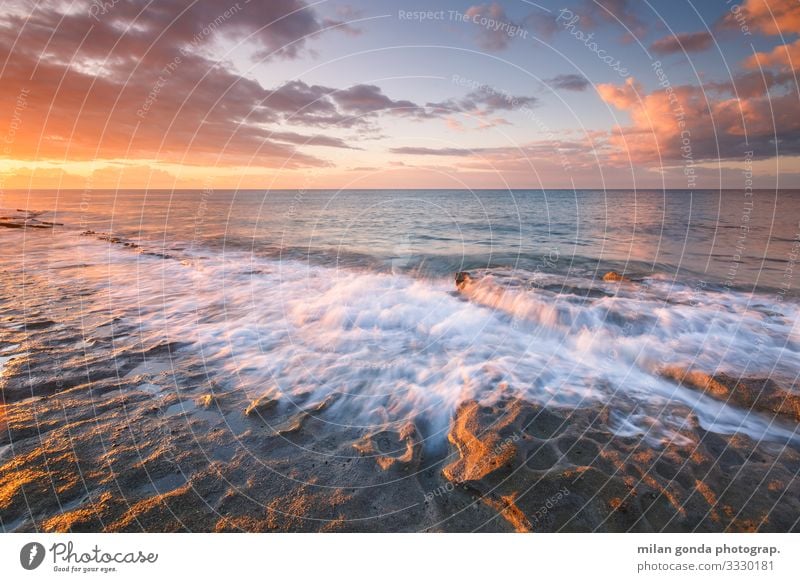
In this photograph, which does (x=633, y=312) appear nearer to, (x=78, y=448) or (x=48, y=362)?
(x=78, y=448)

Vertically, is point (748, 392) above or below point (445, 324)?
above

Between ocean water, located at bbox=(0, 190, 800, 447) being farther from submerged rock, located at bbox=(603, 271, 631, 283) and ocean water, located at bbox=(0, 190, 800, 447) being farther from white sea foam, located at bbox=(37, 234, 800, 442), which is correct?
submerged rock, located at bbox=(603, 271, 631, 283)

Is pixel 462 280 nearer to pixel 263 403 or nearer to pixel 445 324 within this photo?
pixel 445 324

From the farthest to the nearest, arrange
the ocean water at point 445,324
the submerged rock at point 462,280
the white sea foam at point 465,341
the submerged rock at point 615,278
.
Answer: the submerged rock at point 615,278, the submerged rock at point 462,280, the ocean water at point 445,324, the white sea foam at point 465,341

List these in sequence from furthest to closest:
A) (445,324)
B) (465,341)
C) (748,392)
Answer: (445,324), (465,341), (748,392)

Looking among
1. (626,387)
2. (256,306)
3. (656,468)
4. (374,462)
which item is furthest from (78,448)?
(626,387)
